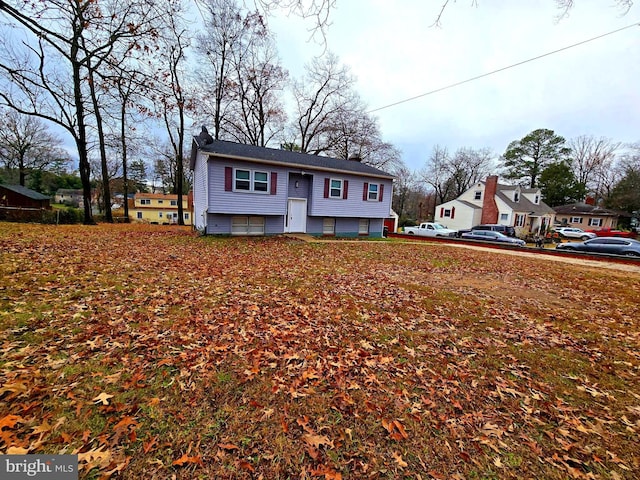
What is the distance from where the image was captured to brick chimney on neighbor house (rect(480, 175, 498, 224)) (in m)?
32.8

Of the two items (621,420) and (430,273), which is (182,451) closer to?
(621,420)

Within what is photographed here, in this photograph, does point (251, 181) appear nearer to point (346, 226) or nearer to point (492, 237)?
point (346, 226)

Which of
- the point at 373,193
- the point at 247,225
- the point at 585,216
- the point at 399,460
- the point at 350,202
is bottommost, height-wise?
the point at 399,460

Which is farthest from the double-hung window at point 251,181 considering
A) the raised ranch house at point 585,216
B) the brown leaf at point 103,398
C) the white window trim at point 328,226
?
the raised ranch house at point 585,216

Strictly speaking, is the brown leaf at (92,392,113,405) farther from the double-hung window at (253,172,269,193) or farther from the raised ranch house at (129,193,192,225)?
the raised ranch house at (129,193,192,225)

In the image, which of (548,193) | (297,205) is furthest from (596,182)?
(297,205)

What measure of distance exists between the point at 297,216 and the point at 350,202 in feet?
12.4

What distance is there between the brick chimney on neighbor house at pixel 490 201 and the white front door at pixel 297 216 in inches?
1086

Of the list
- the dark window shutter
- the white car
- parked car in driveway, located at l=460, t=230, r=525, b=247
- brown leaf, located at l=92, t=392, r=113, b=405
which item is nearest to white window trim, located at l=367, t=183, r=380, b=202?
the dark window shutter

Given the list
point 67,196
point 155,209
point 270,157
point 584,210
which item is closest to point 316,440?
point 270,157

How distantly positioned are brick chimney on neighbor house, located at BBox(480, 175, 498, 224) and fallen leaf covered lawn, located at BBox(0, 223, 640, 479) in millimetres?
30864

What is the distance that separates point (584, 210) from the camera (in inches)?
1654

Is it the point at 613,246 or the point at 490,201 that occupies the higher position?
the point at 490,201

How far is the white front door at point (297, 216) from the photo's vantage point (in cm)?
1628
